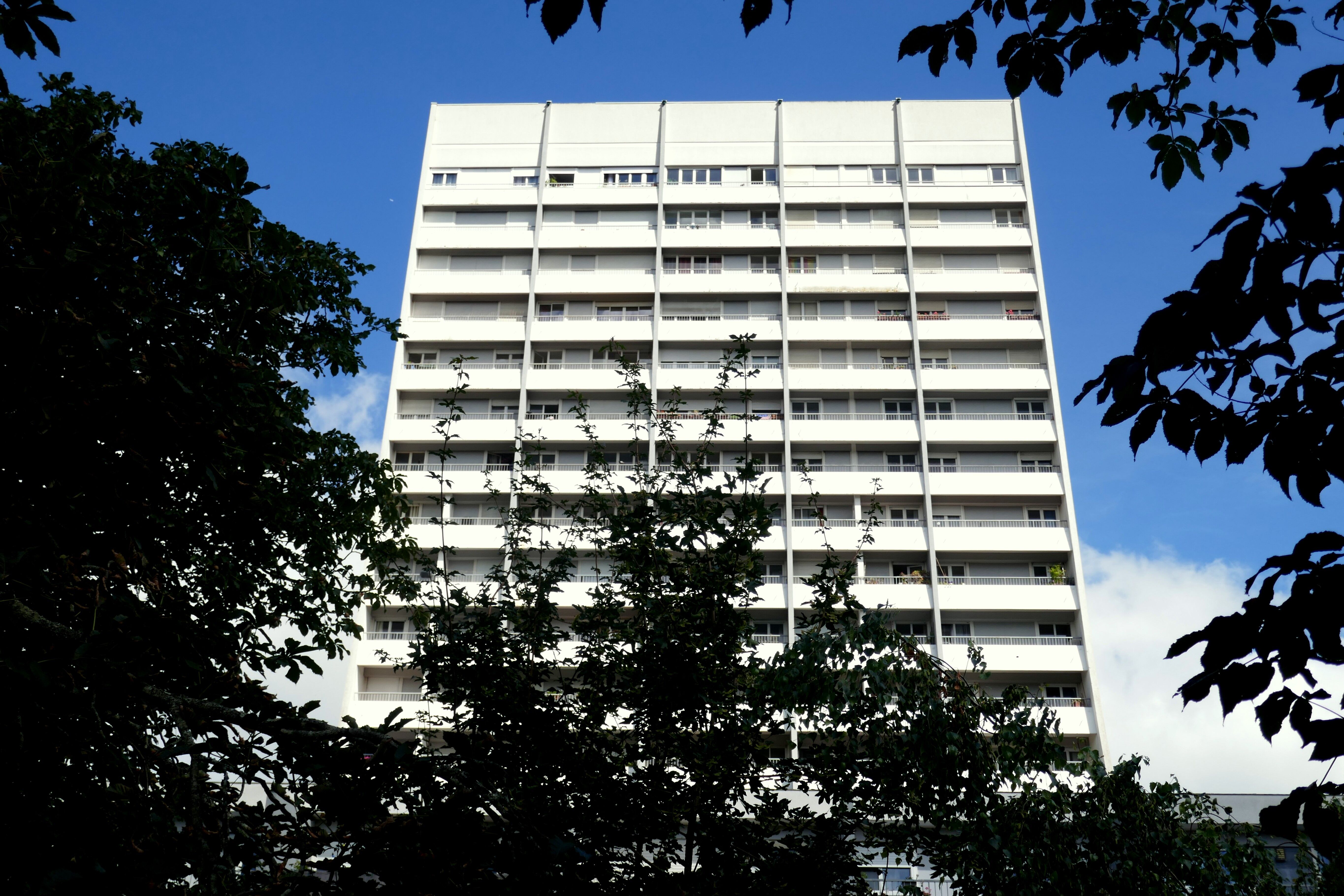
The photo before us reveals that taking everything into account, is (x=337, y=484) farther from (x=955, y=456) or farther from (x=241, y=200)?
(x=955, y=456)

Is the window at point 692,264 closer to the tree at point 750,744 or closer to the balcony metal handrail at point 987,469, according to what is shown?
the balcony metal handrail at point 987,469

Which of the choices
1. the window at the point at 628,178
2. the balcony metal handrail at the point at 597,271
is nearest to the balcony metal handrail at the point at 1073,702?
the balcony metal handrail at the point at 597,271

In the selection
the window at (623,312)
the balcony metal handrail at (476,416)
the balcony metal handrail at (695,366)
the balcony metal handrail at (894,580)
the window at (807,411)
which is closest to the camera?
the balcony metal handrail at (894,580)

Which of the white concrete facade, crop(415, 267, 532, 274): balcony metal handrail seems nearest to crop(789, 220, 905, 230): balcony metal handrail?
the white concrete facade

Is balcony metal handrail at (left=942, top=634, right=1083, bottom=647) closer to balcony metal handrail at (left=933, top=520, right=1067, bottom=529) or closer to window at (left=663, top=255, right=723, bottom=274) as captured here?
balcony metal handrail at (left=933, top=520, right=1067, bottom=529)

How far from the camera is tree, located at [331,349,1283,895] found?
743 centimetres

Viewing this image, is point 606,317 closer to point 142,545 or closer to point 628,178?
point 628,178

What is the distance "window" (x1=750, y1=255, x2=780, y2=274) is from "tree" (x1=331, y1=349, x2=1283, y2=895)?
37.5 meters

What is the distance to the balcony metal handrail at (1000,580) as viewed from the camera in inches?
1555

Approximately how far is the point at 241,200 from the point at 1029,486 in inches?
1561

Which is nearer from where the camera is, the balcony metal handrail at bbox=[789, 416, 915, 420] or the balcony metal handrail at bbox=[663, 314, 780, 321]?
the balcony metal handrail at bbox=[789, 416, 915, 420]

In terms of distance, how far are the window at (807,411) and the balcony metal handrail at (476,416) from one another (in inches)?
464

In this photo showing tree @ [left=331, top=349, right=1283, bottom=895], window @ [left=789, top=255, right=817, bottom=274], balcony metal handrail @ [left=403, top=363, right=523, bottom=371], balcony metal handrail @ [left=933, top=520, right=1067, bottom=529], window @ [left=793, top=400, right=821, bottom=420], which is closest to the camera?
tree @ [left=331, top=349, right=1283, bottom=895]

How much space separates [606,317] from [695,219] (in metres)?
6.45
